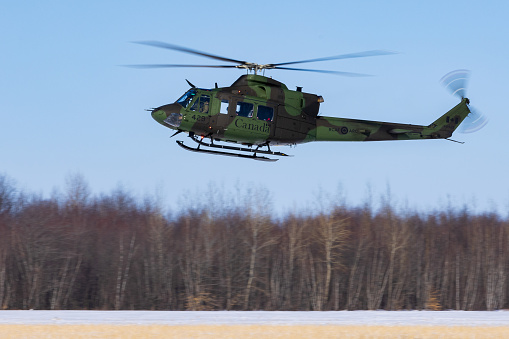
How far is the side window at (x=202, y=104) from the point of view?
20578 millimetres

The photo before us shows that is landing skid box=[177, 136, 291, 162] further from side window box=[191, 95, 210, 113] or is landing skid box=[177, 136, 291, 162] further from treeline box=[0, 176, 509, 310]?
treeline box=[0, 176, 509, 310]

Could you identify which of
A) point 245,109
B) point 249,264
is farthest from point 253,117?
point 249,264

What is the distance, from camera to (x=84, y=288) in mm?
43375

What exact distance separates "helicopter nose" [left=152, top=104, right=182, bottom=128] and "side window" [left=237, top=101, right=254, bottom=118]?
1647mm

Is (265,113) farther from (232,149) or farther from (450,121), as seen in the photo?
(450,121)

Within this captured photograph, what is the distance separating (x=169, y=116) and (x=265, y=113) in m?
2.69

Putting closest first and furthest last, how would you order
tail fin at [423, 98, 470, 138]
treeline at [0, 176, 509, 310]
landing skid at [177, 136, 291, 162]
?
landing skid at [177, 136, 291, 162]
tail fin at [423, 98, 470, 138]
treeline at [0, 176, 509, 310]

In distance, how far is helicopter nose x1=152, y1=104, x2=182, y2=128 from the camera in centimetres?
2044

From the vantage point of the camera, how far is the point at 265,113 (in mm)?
21016

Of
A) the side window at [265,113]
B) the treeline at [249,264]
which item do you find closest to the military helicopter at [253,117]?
the side window at [265,113]

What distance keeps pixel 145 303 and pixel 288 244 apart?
9628 mm

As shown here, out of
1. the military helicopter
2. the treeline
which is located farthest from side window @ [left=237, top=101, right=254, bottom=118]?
the treeline

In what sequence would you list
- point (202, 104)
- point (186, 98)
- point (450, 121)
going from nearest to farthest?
point (202, 104) < point (186, 98) < point (450, 121)

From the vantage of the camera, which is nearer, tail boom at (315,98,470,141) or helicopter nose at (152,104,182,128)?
helicopter nose at (152,104,182,128)
